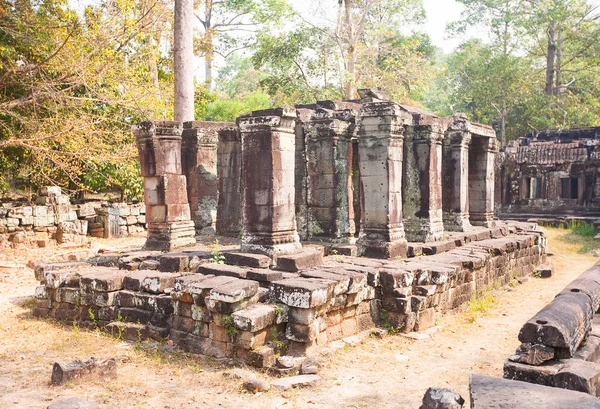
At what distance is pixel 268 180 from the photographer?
752 centimetres

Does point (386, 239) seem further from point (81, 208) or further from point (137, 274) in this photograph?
point (81, 208)

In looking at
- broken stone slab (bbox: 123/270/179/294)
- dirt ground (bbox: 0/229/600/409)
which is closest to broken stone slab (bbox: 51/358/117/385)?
dirt ground (bbox: 0/229/600/409)

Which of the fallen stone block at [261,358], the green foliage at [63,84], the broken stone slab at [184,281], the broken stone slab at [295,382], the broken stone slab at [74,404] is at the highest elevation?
the green foliage at [63,84]

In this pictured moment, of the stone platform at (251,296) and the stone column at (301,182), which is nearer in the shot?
the stone platform at (251,296)

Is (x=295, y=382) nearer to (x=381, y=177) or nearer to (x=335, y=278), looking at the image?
(x=335, y=278)

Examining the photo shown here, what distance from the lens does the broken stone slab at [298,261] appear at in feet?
22.8

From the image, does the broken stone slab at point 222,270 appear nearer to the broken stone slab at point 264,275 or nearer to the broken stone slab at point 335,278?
the broken stone slab at point 264,275

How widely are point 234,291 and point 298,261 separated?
1.34 m

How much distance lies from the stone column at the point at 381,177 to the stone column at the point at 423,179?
1.69 metres

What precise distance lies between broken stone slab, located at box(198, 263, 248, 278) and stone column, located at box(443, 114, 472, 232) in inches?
250

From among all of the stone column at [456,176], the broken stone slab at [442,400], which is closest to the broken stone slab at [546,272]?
the stone column at [456,176]

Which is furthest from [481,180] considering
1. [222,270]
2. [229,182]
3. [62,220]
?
[62,220]

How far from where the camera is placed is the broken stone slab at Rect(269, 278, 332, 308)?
18.9ft

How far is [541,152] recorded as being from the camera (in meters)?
22.7
